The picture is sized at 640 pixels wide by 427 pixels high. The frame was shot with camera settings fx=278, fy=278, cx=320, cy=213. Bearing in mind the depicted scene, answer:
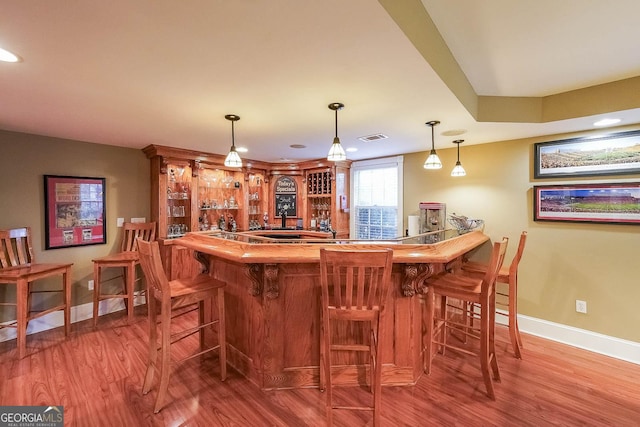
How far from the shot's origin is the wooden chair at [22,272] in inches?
104

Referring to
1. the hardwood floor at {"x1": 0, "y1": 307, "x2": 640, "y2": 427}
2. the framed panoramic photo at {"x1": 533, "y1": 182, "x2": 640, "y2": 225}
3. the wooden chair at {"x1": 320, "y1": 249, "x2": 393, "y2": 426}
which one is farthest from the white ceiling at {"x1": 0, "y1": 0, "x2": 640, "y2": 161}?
the hardwood floor at {"x1": 0, "y1": 307, "x2": 640, "y2": 427}

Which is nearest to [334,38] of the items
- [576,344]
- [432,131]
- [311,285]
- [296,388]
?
[311,285]

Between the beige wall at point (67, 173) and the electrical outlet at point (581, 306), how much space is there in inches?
218

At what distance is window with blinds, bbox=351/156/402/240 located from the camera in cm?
451

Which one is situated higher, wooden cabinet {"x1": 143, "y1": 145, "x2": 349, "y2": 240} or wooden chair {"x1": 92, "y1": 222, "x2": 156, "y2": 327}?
wooden cabinet {"x1": 143, "y1": 145, "x2": 349, "y2": 240}

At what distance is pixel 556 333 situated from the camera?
10.1 feet

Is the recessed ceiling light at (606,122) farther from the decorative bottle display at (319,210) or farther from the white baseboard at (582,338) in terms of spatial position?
the decorative bottle display at (319,210)

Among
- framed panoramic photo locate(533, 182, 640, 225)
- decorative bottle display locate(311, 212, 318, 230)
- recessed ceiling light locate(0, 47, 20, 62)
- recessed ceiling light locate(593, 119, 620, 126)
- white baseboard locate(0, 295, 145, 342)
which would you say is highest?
recessed ceiling light locate(0, 47, 20, 62)

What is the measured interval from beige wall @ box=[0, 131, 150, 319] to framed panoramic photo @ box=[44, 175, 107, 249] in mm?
66

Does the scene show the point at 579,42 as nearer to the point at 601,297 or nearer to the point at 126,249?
the point at 601,297

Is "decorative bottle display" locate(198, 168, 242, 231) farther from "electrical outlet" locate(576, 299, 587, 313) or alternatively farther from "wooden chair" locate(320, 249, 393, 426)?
"electrical outlet" locate(576, 299, 587, 313)

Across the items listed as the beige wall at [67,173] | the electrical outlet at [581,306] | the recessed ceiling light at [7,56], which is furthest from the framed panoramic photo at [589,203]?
the beige wall at [67,173]

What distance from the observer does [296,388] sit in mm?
2162

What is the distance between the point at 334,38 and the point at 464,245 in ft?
6.52
